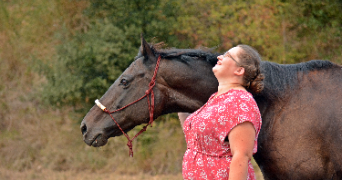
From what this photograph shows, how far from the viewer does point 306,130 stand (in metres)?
3.41

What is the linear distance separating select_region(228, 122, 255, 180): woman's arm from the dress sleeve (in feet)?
0.08

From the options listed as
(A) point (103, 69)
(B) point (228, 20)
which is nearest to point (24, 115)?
(A) point (103, 69)

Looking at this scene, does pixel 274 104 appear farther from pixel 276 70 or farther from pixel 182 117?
pixel 182 117

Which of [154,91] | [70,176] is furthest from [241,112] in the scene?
[70,176]

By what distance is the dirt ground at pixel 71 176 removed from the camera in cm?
928

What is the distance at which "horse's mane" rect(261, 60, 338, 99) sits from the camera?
3566 mm

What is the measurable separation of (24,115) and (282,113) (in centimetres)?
928

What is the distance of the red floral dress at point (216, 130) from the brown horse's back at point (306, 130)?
79 cm

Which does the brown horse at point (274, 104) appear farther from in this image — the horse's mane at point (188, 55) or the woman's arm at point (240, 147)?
the woman's arm at point (240, 147)

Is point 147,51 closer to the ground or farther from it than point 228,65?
closer to the ground

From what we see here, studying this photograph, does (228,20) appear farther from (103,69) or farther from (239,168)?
(239,168)

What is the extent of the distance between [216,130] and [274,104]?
112 centimetres

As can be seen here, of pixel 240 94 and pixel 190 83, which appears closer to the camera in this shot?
pixel 240 94

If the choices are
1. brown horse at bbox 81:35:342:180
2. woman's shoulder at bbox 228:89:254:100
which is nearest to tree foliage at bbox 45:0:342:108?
brown horse at bbox 81:35:342:180
